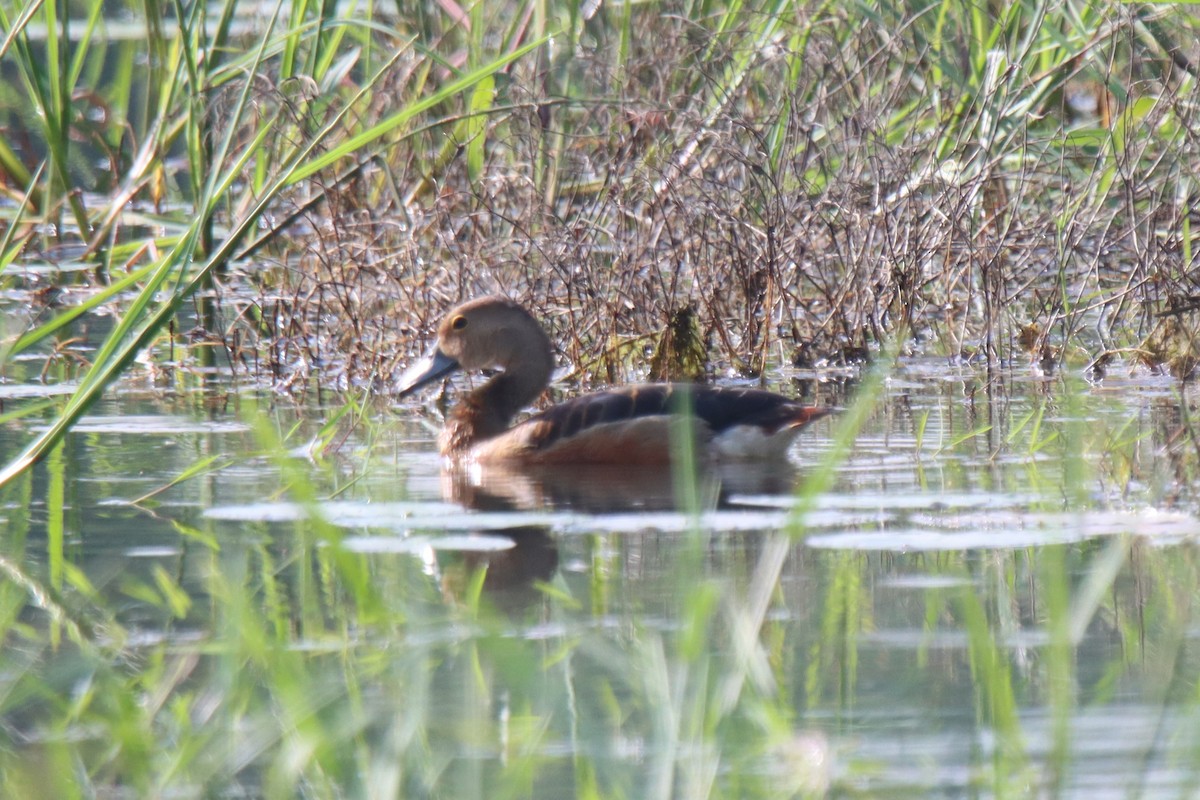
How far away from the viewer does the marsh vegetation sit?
3.72m

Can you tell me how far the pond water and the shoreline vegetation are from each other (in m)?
1.12

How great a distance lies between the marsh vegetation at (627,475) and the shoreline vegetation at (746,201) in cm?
4

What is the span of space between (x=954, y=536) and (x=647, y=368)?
11.5ft

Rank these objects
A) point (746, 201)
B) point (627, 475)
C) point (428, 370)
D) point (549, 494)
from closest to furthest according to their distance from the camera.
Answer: point (549, 494) < point (627, 475) < point (428, 370) < point (746, 201)

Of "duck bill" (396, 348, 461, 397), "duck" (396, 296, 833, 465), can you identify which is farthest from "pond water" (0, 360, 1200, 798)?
"duck bill" (396, 348, 461, 397)

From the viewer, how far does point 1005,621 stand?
467cm

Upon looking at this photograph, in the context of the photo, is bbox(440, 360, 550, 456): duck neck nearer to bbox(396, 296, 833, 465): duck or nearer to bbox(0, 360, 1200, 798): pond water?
bbox(396, 296, 833, 465): duck

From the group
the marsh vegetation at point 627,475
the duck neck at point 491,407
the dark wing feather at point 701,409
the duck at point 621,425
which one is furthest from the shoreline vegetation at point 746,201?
the dark wing feather at point 701,409

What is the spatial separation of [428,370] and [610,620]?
11.5 ft

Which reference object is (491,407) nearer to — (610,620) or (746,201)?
(746,201)

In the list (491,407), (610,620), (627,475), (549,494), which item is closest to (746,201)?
(491,407)

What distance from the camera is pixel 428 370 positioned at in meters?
8.12

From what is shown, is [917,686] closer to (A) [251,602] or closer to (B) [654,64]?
(A) [251,602]

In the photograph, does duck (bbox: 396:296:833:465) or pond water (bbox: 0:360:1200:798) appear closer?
pond water (bbox: 0:360:1200:798)
